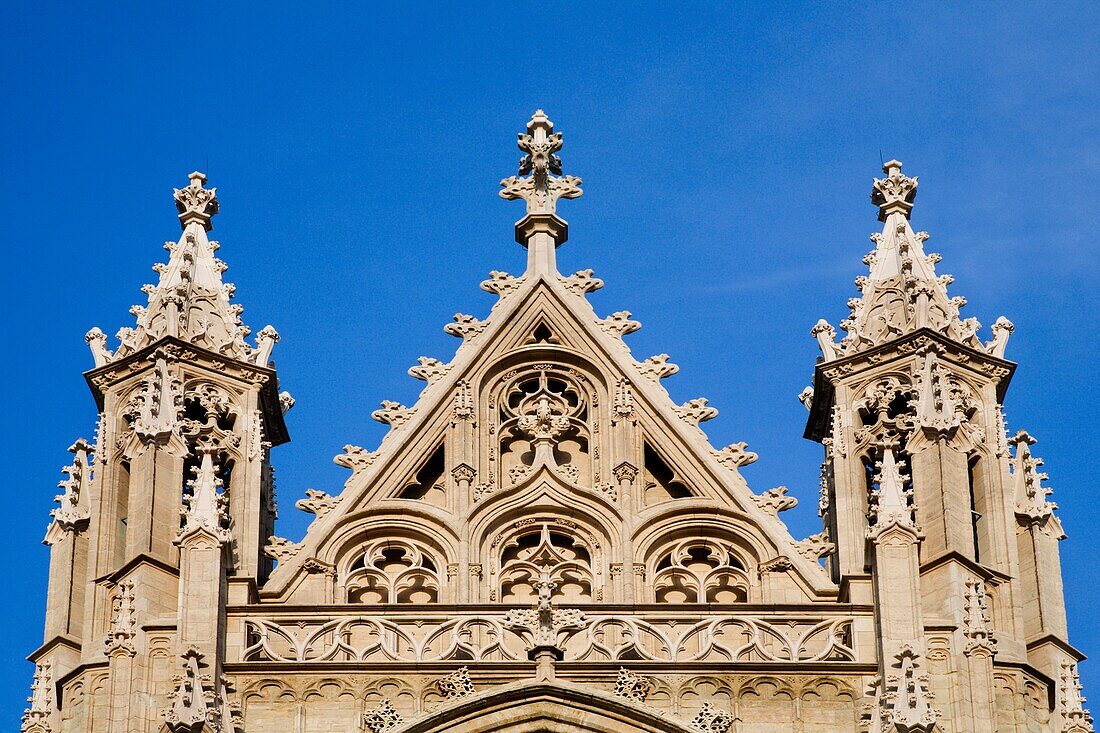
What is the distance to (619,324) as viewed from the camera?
34.2m

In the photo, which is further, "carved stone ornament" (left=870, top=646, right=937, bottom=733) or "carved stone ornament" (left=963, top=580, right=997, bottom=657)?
"carved stone ornament" (left=963, top=580, right=997, bottom=657)

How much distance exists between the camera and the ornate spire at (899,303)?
109ft

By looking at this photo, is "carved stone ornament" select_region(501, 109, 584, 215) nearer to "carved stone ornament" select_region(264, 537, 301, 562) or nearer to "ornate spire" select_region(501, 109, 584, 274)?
"ornate spire" select_region(501, 109, 584, 274)

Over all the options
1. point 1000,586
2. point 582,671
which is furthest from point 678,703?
point 1000,586

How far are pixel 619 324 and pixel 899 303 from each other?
2373 millimetres

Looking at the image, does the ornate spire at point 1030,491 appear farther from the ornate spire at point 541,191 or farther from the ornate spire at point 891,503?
the ornate spire at point 541,191

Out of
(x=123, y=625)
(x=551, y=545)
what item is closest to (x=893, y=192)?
(x=551, y=545)

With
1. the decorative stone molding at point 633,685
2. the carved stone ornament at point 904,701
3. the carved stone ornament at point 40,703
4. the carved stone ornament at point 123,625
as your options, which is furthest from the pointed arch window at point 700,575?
the carved stone ornament at point 40,703

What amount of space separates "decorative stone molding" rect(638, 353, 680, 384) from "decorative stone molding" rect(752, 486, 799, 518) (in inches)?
58.0

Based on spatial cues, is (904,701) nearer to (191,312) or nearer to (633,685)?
(633,685)

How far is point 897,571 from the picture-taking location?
3116 cm

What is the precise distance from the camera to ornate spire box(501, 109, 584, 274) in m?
34.9

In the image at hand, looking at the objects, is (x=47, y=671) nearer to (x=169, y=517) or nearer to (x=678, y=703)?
(x=169, y=517)

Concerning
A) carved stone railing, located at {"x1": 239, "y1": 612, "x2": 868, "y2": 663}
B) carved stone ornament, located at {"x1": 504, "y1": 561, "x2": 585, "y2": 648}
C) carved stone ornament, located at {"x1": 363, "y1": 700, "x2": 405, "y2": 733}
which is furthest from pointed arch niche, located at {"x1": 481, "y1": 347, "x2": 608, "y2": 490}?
carved stone ornament, located at {"x1": 363, "y1": 700, "x2": 405, "y2": 733}
